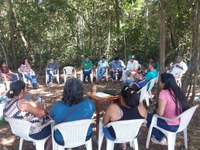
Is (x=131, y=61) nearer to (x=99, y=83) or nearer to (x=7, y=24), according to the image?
(x=99, y=83)

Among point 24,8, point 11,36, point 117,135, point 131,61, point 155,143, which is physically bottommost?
point 155,143

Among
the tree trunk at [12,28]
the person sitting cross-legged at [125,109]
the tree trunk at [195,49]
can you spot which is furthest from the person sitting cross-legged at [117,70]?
the person sitting cross-legged at [125,109]

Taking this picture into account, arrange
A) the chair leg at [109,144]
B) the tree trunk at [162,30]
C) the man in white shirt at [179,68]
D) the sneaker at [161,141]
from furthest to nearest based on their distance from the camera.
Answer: the man in white shirt at [179,68], the tree trunk at [162,30], the sneaker at [161,141], the chair leg at [109,144]

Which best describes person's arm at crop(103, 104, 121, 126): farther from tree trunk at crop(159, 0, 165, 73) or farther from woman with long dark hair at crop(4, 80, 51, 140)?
tree trunk at crop(159, 0, 165, 73)

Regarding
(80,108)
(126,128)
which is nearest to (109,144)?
(126,128)

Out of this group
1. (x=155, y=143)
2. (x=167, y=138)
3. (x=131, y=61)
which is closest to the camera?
(x=167, y=138)

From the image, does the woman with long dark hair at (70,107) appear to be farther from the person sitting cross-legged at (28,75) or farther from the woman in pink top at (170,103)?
the person sitting cross-legged at (28,75)

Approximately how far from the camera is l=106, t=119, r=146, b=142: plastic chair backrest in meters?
2.75

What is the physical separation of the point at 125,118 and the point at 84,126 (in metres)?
0.48

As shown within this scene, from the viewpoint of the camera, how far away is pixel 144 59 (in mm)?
11891

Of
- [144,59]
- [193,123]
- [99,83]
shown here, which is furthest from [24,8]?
[193,123]

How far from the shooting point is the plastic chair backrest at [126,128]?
9.02 feet

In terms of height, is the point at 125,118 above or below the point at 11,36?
below

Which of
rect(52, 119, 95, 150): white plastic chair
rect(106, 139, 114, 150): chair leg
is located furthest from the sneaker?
rect(52, 119, 95, 150): white plastic chair
